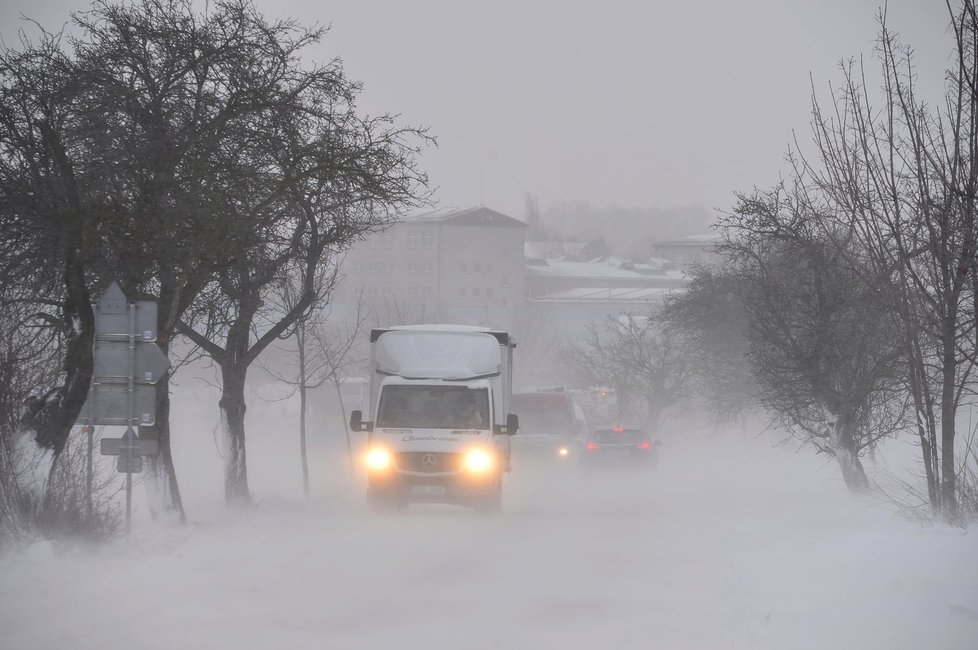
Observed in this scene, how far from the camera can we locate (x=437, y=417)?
20.8 m

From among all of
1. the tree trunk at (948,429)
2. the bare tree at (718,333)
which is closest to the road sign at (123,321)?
the tree trunk at (948,429)

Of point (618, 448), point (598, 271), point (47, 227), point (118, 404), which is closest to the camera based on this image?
point (47, 227)

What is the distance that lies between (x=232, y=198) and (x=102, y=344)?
8.28 ft

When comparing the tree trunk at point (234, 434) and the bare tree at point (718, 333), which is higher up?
the bare tree at point (718, 333)

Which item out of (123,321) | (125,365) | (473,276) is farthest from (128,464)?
(473,276)

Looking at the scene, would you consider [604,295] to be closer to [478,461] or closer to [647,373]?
[647,373]

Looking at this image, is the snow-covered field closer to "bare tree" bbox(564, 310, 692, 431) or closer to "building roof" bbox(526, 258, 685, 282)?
"bare tree" bbox(564, 310, 692, 431)

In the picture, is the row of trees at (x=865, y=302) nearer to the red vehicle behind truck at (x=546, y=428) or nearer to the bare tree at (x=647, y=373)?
the red vehicle behind truck at (x=546, y=428)

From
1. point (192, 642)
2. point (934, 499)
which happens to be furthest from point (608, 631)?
point (934, 499)

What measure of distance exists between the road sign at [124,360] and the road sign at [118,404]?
14cm

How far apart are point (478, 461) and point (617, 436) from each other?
13871 millimetres

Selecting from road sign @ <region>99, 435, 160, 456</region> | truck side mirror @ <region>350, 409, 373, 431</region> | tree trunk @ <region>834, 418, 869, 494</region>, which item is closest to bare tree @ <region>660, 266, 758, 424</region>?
tree trunk @ <region>834, 418, 869, 494</region>

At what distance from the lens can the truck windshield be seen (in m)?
20.7

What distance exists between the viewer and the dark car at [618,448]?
33.3 metres
